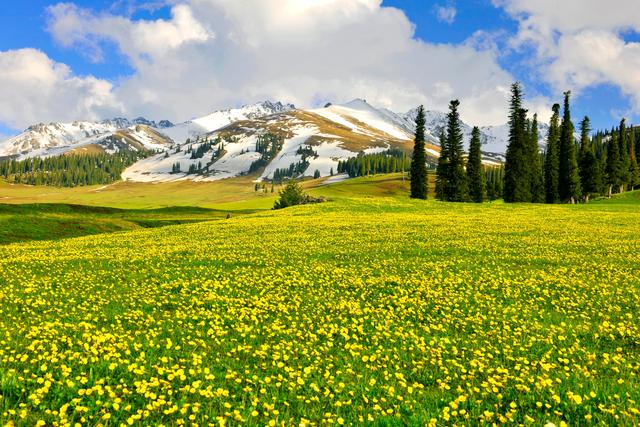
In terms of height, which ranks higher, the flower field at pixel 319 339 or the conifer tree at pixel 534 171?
the conifer tree at pixel 534 171

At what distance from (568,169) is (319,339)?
107 meters

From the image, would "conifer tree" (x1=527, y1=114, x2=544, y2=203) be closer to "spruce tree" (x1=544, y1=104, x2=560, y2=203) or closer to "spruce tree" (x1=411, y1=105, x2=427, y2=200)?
"spruce tree" (x1=544, y1=104, x2=560, y2=203)

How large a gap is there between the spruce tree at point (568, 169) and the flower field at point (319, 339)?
8321 centimetres

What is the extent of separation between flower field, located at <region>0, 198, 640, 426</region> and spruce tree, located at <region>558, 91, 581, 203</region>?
8321 cm

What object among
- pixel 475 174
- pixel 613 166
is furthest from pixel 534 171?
pixel 613 166

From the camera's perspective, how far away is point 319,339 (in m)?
12.3

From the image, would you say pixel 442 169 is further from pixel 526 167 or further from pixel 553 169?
pixel 553 169

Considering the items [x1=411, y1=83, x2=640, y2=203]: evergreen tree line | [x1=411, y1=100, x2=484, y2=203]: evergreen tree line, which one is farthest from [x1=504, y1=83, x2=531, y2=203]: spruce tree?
[x1=411, y1=100, x2=484, y2=203]: evergreen tree line

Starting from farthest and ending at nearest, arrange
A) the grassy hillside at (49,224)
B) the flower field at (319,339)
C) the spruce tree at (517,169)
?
the spruce tree at (517,169)
the grassy hillside at (49,224)
the flower field at (319,339)

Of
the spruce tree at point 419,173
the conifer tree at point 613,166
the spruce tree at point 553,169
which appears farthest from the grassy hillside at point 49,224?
the conifer tree at point 613,166

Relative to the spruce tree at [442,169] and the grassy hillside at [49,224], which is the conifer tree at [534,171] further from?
the grassy hillside at [49,224]

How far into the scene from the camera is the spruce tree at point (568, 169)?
100 metres

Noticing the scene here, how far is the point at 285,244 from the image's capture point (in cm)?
3378

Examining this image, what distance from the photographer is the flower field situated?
7883 millimetres
